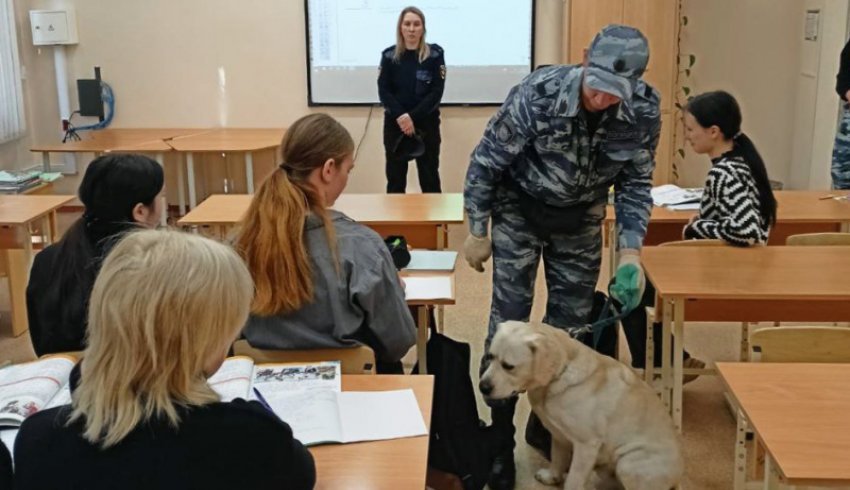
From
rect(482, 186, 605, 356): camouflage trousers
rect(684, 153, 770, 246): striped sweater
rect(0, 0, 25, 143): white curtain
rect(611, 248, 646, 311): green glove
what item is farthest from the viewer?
rect(0, 0, 25, 143): white curtain

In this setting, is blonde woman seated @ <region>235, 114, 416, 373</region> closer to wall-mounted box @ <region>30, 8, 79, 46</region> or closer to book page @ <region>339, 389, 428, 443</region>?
book page @ <region>339, 389, 428, 443</region>

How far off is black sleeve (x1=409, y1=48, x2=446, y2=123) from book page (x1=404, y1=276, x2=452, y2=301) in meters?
3.25

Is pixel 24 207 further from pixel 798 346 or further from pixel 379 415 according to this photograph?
pixel 798 346

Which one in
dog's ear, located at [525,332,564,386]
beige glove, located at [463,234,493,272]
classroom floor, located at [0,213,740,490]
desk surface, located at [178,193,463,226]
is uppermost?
beige glove, located at [463,234,493,272]

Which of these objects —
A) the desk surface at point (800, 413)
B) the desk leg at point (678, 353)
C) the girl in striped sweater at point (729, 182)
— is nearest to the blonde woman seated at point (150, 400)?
the desk surface at point (800, 413)

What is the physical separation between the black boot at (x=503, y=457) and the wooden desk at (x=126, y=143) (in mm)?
3687

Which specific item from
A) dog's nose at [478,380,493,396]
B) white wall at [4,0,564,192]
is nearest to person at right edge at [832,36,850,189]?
white wall at [4,0,564,192]

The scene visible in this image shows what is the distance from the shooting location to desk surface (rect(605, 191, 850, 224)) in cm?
388

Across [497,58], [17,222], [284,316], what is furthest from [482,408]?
[497,58]

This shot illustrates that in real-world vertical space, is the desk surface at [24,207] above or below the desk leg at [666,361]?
above

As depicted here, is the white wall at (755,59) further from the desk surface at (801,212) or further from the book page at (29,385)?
the book page at (29,385)

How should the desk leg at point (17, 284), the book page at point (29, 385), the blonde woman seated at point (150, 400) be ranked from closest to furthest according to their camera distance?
1. the blonde woman seated at point (150, 400)
2. the book page at point (29, 385)
3. the desk leg at point (17, 284)

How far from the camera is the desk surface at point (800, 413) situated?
63.5 inches

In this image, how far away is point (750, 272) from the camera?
300cm
